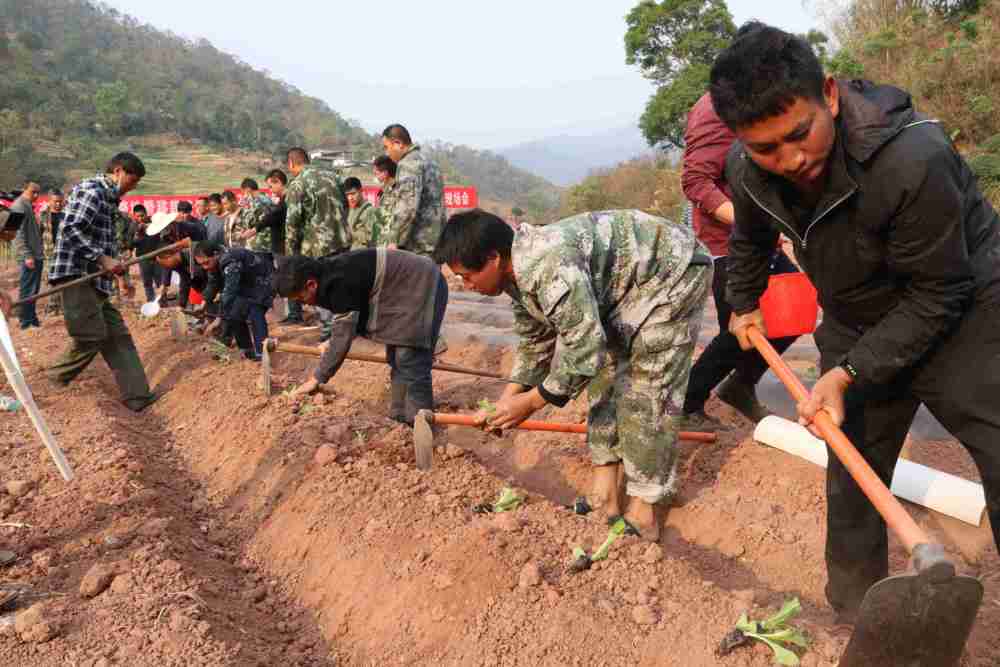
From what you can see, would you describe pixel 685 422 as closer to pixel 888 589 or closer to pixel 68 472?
pixel 888 589

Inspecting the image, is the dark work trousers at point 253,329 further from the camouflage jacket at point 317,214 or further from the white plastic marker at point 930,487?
the white plastic marker at point 930,487

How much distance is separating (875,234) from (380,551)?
7.46 feet

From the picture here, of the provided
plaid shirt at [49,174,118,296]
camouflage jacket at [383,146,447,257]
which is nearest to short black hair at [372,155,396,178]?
camouflage jacket at [383,146,447,257]

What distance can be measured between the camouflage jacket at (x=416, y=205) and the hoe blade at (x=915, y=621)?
4816mm

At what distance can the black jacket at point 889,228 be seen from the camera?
5.41 feet

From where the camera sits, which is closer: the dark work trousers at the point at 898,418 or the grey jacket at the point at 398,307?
the dark work trousers at the point at 898,418

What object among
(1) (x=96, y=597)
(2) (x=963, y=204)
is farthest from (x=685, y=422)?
(1) (x=96, y=597)

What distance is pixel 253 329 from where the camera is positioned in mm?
6867

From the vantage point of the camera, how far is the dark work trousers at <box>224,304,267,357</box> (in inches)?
268

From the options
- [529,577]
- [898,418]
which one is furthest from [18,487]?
[898,418]

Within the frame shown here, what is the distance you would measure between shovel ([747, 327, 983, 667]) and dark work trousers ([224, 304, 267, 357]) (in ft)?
19.4

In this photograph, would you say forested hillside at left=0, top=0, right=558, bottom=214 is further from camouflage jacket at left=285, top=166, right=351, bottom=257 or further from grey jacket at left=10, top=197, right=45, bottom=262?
camouflage jacket at left=285, top=166, right=351, bottom=257

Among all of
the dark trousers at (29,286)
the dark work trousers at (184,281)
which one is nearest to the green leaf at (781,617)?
the dark work trousers at (184,281)

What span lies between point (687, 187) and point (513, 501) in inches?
70.5
